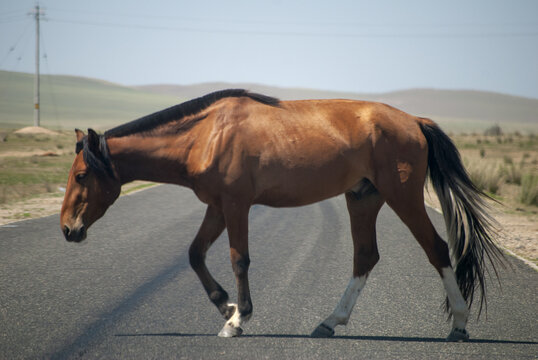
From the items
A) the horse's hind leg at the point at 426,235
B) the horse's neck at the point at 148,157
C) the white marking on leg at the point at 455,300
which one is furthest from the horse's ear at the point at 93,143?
the white marking on leg at the point at 455,300

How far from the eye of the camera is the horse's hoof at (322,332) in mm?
4702

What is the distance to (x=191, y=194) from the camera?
16703mm

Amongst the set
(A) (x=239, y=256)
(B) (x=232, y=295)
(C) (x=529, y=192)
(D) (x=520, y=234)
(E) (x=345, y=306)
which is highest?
(A) (x=239, y=256)

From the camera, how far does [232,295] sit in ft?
19.6

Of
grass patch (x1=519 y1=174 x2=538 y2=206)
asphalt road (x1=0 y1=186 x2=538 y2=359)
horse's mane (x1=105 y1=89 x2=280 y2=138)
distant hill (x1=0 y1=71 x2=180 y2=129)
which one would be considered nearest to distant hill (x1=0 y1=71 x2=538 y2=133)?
distant hill (x1=0 y1=71 x2=180 y2=129)

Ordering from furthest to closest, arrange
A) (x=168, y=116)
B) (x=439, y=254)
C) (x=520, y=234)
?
(x=520, y=234)
(x=168, y=116)
(x=439, y=254)

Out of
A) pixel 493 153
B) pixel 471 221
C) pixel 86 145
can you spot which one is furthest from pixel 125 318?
pixel 493 153

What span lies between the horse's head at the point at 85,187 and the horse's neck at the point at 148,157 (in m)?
0.12

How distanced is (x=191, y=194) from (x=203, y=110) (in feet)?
38.7

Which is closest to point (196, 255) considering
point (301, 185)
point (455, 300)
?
point (301, 185)

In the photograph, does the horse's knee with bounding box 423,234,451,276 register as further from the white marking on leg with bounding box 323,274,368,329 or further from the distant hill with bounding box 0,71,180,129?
the distant hill with bounding box 0,71,180,129

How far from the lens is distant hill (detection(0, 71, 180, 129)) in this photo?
359 ft

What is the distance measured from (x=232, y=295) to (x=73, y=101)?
146m

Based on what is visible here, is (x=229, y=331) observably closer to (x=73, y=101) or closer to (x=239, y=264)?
(x=239, y=264)
